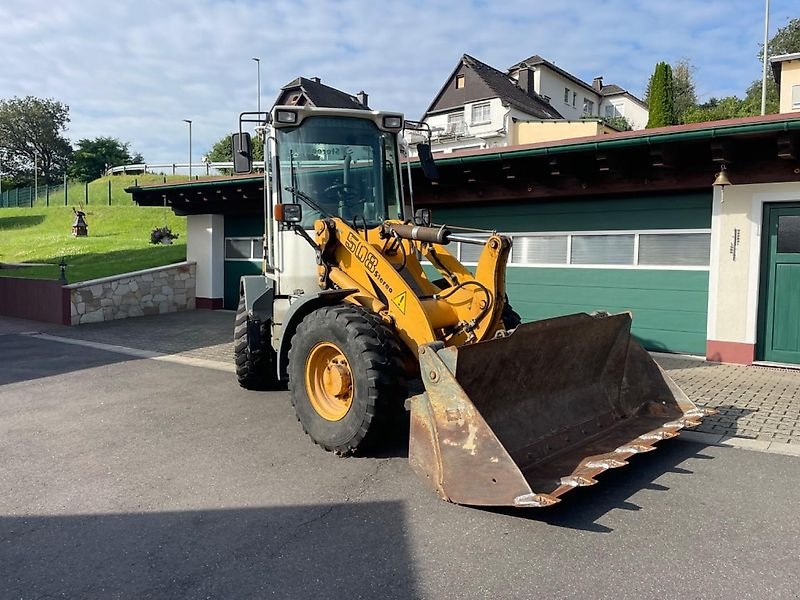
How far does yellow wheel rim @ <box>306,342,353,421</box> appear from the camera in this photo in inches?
201

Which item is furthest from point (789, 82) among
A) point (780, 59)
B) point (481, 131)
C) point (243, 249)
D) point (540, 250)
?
point (243, 249)

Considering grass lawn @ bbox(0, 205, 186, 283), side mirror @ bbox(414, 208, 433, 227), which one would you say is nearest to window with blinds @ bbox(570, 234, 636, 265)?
side mirror @ bbox(414, 208, 433, 227)

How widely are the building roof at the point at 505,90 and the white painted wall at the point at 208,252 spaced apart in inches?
1291

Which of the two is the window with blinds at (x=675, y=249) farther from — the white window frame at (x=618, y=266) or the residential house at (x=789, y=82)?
the residential house at (x=789, y=82)

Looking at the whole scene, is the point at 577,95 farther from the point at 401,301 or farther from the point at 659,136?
the point at 401,301

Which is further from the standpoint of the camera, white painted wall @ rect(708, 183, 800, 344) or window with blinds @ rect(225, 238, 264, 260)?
window with blinds @ rect(225, 238, 264, 260)

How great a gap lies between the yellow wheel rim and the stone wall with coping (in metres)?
10.4

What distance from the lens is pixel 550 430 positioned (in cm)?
488

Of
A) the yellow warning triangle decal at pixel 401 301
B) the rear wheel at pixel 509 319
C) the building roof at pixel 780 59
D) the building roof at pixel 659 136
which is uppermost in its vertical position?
the building roof at pixel 780 59

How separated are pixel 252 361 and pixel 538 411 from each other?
3712mm

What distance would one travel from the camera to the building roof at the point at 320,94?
4153cm

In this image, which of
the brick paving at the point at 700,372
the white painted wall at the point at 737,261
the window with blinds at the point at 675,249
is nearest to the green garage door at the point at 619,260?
the window with blinds at the point at 675,249

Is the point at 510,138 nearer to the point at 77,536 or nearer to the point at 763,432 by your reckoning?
the point at 763,432

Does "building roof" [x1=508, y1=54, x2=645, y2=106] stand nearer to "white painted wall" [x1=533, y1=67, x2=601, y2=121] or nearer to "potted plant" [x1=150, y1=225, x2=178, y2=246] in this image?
"white painted wall" [x1=533, y1=67, x2=601, y2=121]
